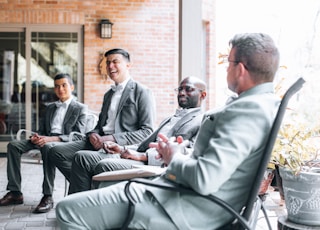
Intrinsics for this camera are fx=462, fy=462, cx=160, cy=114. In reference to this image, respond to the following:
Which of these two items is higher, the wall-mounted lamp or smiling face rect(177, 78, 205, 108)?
the wall-mounted lamp

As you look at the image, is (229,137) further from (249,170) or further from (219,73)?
(219,73)

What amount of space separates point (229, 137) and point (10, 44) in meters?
7.34

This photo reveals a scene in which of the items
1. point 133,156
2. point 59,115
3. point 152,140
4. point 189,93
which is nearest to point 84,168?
point 133,156

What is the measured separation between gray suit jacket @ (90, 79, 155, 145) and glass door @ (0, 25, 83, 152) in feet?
15.6

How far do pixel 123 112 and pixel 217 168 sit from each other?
2005 millimetres

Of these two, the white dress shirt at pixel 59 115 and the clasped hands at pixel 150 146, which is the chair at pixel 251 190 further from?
the white dress shirt at pixel 59 115

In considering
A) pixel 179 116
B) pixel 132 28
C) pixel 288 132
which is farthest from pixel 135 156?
pixel 132 28

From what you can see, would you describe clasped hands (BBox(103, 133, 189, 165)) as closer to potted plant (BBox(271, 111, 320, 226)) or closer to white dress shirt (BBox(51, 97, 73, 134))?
potted plant (BBox(271, 111, 320, 226))

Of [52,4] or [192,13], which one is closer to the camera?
[192,13]

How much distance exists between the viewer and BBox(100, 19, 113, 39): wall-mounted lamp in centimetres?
810

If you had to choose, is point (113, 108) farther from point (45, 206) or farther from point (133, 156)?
point (45, 206)

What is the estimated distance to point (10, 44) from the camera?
835cm

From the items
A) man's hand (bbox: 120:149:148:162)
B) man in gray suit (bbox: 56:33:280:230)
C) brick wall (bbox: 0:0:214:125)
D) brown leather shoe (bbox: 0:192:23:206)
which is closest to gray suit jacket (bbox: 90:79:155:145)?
man's hand (bbox: 120:149:148:162)

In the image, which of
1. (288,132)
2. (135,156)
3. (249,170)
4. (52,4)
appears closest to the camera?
(249,170)
